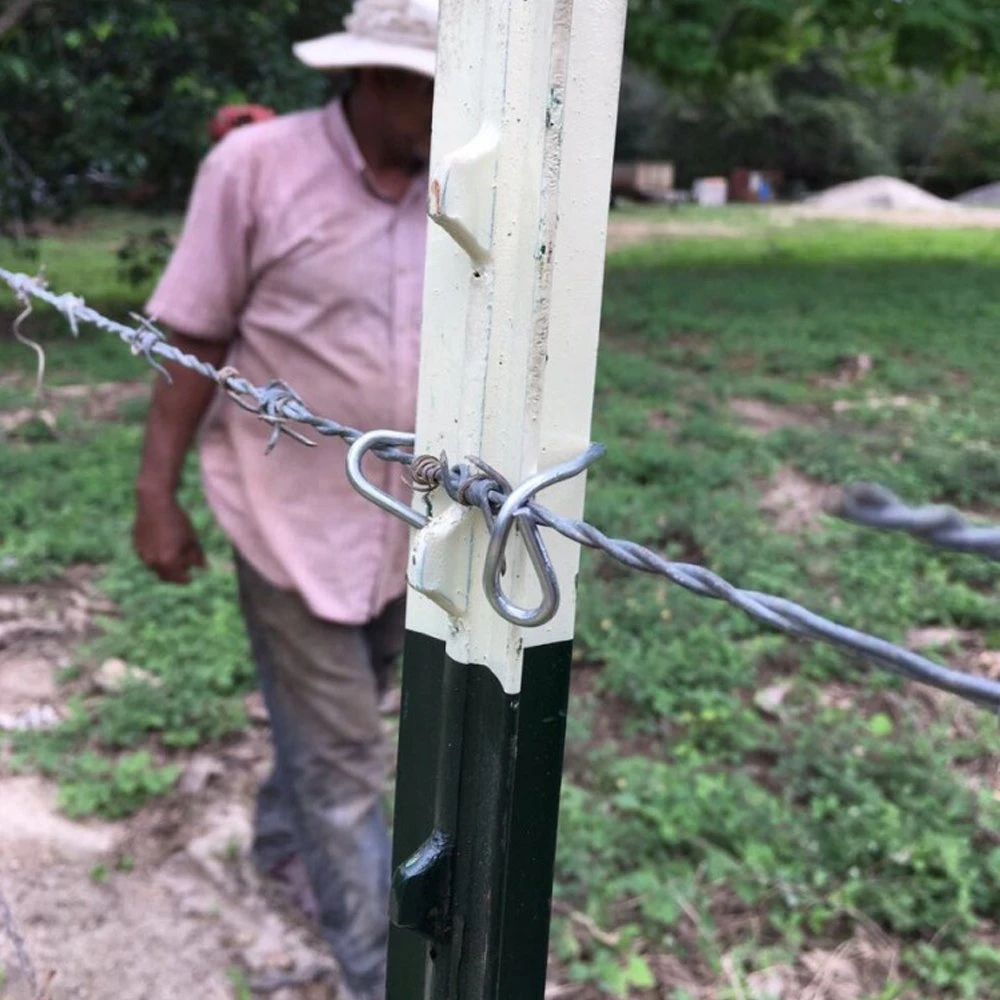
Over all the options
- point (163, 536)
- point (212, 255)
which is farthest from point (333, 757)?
point (212, 255)

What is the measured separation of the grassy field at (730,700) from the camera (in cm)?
231

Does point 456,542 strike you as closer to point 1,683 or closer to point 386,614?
point 386,614

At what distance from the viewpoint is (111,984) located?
220 centimetres

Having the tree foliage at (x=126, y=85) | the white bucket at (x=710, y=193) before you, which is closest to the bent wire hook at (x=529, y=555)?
the tree foliage at (x=126, y=85)

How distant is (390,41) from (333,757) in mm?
1195

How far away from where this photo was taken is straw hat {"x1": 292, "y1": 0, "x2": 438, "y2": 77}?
185cm

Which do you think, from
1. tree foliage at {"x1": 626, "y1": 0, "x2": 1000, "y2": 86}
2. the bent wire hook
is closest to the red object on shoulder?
the bent wire hook

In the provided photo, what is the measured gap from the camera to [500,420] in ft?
2.71

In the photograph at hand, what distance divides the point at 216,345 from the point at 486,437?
1.33 meters

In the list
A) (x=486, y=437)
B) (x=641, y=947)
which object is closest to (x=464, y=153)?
(x=486, y=437)

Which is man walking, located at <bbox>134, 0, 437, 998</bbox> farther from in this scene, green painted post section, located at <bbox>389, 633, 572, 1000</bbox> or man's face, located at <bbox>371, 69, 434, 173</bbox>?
green painted post section, located at <bbox>389, 633, 572, 1000</bbox>

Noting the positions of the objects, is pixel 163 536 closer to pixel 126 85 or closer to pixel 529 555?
pixel 529 555

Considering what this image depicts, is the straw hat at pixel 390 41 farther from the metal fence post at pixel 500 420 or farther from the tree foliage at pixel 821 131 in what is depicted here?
the tree foliage at pixel 821 131

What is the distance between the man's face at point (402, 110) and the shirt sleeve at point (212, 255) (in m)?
0.23
